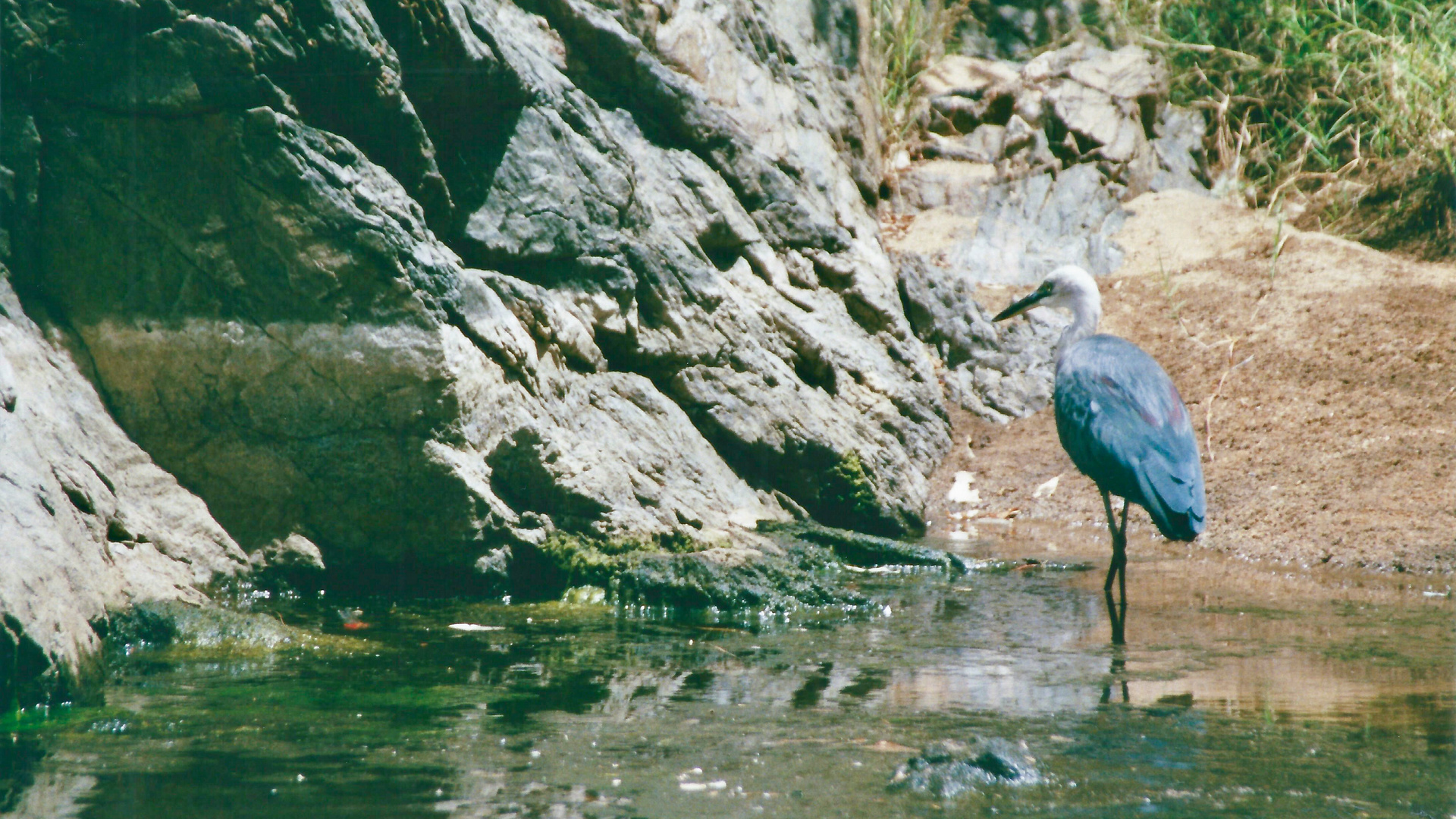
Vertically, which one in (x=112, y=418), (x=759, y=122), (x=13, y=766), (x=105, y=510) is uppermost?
(x=759, y=122)

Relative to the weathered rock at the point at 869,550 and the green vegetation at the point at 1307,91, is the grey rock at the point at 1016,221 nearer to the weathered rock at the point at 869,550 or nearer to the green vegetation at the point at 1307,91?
the green vegetation at the point at 1307,91

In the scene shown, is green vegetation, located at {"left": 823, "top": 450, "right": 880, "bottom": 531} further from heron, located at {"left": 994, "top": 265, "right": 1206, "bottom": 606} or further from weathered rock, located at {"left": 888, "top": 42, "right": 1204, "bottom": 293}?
weathered rock, located at {"left": 888, "top": 42, "right": 1204, "bottom": 293}

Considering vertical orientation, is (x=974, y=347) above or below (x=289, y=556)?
above

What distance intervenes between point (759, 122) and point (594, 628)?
5.00 metres

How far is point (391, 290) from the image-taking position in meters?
4.32

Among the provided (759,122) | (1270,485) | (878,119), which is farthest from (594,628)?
(878,119)

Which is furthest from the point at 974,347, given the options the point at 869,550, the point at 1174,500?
the point at 1174,500

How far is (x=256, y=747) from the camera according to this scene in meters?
2.43

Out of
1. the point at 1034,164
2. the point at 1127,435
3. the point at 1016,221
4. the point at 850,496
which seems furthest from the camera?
the point at 1034,164

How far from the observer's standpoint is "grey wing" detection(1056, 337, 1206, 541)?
430 cm

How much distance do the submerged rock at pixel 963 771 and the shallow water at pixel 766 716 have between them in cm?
3

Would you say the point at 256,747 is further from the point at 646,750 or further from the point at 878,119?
the point at 878,119

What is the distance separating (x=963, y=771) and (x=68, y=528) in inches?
103

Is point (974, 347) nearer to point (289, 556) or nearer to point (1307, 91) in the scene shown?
point (1307, 91)
